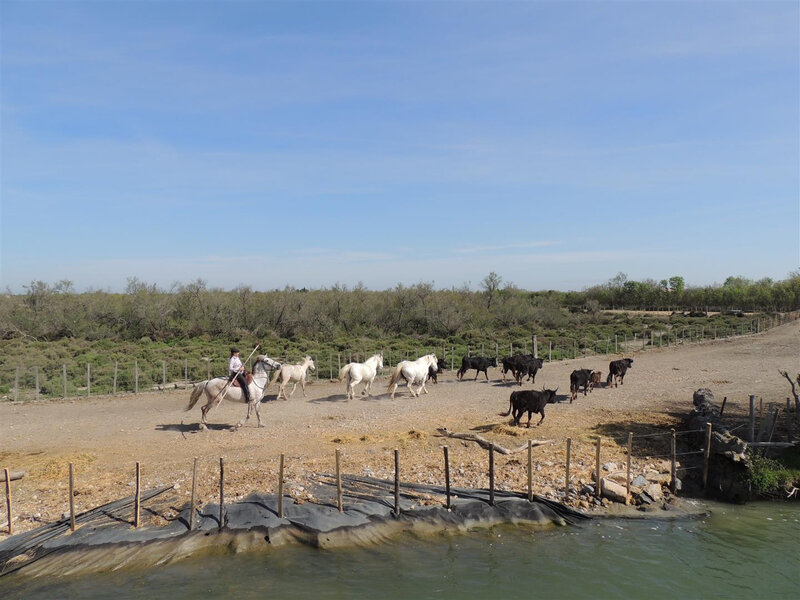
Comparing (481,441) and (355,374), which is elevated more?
(355,374)

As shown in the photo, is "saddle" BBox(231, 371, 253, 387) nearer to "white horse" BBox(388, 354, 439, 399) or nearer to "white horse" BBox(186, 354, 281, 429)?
"white horse" BBox(186, 354, 281, 429)

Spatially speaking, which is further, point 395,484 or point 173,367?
point 173,367

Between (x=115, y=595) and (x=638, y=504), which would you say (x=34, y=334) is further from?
(x=638, y=504)

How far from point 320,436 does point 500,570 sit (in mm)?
6916

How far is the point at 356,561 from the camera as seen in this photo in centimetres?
890

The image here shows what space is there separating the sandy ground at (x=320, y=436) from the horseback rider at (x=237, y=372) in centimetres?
112

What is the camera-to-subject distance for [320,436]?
14469 millimetres

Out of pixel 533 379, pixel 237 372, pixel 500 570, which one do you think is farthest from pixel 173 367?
pixel 500 570

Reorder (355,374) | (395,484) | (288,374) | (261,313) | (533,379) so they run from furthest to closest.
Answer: (261,313), (533,379), (288,374), (355,374), (395,484)

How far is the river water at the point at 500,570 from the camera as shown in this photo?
26.6 feet

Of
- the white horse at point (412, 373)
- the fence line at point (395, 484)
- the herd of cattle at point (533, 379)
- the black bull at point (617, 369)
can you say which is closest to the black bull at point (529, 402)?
the herd of cattle at point (533, 379)

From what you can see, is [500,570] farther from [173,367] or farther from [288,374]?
[173,367]

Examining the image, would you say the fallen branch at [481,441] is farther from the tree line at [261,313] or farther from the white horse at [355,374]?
the tree line at [261,313]

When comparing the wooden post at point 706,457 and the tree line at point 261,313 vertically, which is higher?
the tree line at point 261,313
